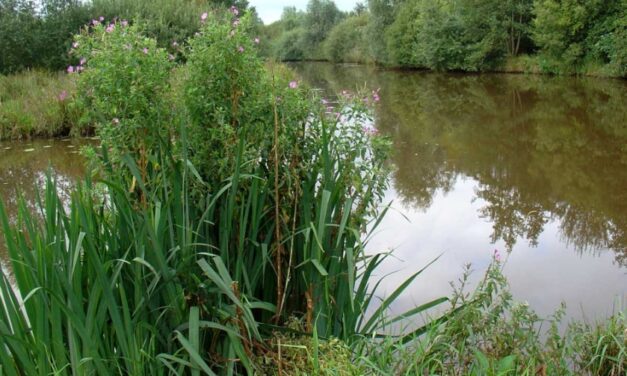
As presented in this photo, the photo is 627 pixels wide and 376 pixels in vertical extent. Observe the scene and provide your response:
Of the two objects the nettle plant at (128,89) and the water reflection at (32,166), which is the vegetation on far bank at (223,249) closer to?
the nettle plant at (128,89)

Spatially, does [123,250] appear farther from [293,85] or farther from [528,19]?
[528,19]

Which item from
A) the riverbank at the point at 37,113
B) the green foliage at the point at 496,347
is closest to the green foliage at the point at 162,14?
the riverbank at the point at 37,113

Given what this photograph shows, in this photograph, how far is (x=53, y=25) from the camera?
47.2ft

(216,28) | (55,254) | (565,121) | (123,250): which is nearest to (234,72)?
(216,28)

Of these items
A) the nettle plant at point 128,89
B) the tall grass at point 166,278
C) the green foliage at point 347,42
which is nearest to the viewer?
the tall grass at point 166,278

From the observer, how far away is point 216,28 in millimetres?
2600

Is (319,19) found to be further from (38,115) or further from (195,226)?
(195,226)

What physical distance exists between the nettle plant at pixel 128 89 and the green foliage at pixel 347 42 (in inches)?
1590

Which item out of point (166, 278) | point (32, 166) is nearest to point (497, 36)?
point (32, 166)

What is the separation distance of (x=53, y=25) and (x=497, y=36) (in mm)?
18716

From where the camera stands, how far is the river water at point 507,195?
3996mm

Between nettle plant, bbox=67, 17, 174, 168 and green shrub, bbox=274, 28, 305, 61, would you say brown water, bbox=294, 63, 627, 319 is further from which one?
green shrub, bbox=274, 28, 305, 61

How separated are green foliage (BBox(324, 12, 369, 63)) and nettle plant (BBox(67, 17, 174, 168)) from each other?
132 ft

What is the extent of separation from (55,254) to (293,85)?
1358 mm
